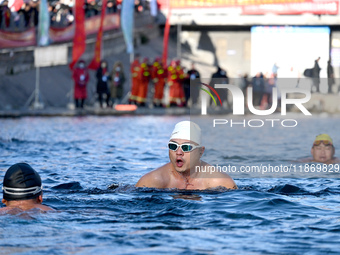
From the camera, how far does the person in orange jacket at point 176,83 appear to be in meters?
30.7

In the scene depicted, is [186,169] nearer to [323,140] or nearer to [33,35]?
[323,140]

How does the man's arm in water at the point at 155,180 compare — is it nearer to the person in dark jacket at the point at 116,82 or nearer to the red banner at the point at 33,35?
the red banner at the point at 33,35

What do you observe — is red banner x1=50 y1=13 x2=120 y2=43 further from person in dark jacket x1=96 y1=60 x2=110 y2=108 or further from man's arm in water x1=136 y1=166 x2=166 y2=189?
man's arm in water x1=136 y1=166 x2=166 y2=189

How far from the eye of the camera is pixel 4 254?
20.3 feet

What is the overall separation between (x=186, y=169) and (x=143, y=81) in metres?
21.9

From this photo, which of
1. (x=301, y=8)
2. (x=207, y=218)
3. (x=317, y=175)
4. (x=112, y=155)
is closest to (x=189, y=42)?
(x=301, y=8)

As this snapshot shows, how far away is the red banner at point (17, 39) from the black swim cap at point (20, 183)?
63.7 ft

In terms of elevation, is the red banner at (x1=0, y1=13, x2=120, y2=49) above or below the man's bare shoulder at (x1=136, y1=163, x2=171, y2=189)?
above

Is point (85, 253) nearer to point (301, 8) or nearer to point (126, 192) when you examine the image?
point (126, 192)

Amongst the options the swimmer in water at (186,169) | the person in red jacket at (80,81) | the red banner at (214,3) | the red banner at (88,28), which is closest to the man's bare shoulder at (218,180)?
the swimmer in water at (186,169)

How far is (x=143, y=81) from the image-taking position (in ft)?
99.8

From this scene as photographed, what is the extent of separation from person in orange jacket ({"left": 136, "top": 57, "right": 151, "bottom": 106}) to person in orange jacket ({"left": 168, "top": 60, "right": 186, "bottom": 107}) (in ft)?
2.98

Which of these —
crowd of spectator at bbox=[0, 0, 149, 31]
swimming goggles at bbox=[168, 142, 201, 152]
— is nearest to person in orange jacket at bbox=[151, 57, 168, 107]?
crowd of spectator at bbox=[0, 0, 149, 31]

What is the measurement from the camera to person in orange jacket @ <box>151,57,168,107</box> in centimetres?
3055
